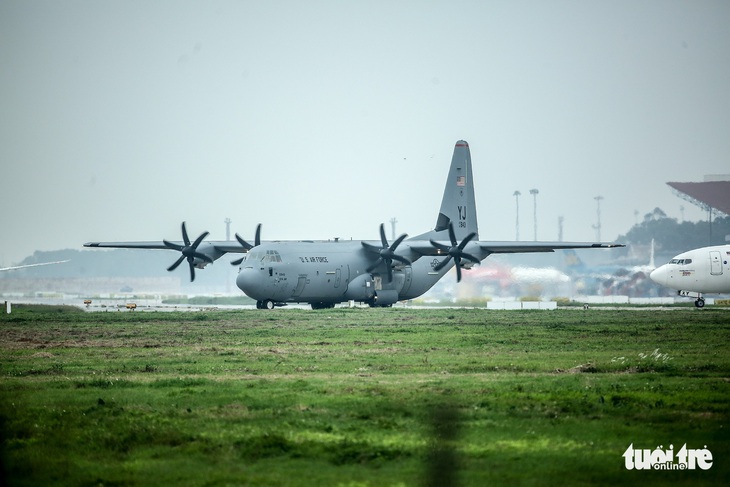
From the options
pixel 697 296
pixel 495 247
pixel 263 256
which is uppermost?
pixel 495 247

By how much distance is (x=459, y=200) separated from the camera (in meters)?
64.1

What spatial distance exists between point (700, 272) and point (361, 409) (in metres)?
43.3

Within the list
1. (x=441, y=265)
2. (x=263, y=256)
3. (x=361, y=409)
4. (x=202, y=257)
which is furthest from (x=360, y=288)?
(x=361, y=409)

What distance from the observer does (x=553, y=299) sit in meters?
75.6

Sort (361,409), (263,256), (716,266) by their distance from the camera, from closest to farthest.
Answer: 1. (361,409)
2. (263,256)
3. (716,266)

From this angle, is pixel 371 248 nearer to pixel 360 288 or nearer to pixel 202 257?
pixel 360 288

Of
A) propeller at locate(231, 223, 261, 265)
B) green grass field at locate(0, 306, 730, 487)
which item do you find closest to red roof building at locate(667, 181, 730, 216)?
propeller at locate(231, 223, 261, 265)

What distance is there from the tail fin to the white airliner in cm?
1262

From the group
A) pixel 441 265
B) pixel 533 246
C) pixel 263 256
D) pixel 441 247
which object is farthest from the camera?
pixel 441 265

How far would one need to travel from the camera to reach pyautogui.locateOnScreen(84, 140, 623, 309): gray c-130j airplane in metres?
52.7

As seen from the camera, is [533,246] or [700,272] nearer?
[700,272]

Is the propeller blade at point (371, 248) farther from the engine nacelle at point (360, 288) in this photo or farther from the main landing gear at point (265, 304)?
the main landing gear at point (265, 304)

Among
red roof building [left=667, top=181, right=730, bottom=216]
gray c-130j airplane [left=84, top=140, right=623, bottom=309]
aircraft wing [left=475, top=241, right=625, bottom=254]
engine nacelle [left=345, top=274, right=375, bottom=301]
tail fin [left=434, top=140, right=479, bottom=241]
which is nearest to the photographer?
gray c-130j airplane [left=84, top=140, right=623, bottom=309]

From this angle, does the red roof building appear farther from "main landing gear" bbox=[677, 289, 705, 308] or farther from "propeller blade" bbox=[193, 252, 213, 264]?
"propeller blade" bbox=[193, 252, 213, 264]
